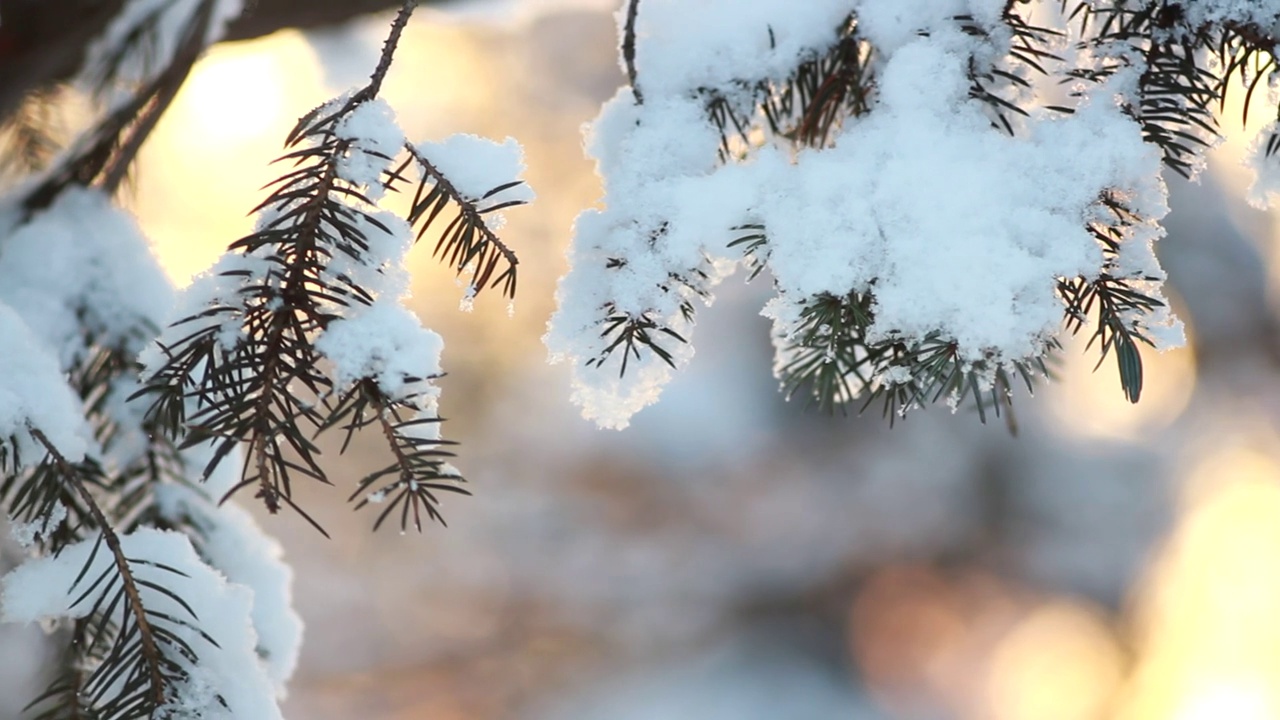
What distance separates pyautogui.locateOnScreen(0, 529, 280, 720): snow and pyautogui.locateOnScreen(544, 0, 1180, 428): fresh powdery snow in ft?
1.22

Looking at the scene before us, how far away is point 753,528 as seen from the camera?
210 inches

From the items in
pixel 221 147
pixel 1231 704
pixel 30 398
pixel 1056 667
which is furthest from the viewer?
pixel 1056 667

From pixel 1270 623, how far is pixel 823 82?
4.99m

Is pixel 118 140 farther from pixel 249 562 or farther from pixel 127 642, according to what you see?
pixel 127 642

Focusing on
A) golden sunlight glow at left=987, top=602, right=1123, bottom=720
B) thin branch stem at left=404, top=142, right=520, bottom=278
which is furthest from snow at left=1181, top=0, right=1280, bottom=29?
golden sunlight glow at left=987, top=602, right=1123, bottom=720

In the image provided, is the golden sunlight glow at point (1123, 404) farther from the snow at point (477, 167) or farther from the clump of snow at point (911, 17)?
the snow at point (477, 167)

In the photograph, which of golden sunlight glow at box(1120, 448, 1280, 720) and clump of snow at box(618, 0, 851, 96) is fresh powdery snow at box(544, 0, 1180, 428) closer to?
clump of snow at box(618, 0, 851, 96)

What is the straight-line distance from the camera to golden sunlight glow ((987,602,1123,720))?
4672 millimetres

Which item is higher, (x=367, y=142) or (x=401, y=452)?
(x=367, y=142)

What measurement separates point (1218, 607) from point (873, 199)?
16.4 ft

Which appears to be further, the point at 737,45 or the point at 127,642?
the point at 737,45

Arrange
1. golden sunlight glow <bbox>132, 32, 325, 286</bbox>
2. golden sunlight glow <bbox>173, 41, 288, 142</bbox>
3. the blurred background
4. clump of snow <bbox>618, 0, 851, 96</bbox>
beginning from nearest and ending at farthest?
clump of snow <bbox>618, 0, 851, 96</bbox>
golden sunlight glow <bbox>132, 32, 325, 286</bbox>
golden sunlight glow <bbox>173, 41, 288, 142</bbox>
the blurred background

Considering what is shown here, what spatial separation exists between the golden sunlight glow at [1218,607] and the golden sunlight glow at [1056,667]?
0.17 m

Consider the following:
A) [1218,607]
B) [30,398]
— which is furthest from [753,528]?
[30,398]
